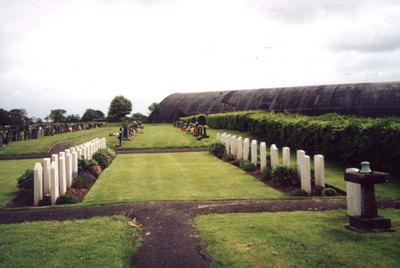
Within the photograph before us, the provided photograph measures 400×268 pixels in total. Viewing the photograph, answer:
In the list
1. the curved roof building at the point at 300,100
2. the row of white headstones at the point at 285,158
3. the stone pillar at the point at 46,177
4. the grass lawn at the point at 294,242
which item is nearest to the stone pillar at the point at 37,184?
the stone pillar at the point at 46,177

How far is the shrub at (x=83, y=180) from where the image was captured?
10.8m

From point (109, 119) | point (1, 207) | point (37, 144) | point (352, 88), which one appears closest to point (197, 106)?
point (109, 119)

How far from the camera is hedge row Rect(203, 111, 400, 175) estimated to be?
11.1m

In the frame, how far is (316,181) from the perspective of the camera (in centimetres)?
981

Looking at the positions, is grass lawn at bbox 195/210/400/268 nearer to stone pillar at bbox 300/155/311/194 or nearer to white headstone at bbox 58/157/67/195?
stone pillar at bbox 300/155/311/194

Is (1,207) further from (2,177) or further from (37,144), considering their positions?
(37,144)

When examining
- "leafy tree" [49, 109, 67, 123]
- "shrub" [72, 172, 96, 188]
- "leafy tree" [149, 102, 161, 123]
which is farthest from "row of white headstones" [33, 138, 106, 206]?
"leafy tree" [49, 109, 67, 123]

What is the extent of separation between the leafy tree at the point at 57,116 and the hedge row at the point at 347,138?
5239cm

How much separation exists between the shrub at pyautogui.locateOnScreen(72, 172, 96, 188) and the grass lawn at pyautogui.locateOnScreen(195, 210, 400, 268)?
16.1ft

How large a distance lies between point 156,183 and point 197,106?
51756mm

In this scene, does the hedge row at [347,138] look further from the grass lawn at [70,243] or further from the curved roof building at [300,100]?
the curved roof building at [300,100]

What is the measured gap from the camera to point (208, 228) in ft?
21.2

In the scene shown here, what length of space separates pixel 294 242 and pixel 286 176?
5.09 meters

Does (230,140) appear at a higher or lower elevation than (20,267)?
higher
